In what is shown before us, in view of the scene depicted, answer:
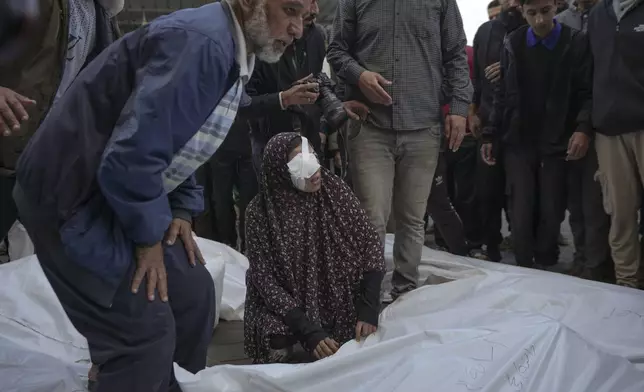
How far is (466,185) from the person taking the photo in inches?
155

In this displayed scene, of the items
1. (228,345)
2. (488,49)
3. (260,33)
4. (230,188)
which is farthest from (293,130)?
(260,33)

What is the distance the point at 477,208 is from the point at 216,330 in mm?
1822

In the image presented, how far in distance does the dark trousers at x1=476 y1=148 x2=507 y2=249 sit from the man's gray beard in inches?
96.1

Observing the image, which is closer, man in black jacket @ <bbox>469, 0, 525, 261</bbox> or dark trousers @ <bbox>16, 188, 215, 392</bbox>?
dark trousers @ <bbox>16, 188, 215, 392</bbox>

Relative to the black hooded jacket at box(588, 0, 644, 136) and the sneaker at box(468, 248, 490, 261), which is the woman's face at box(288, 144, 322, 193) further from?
the sneaker at box(468, 248, 490, 261)

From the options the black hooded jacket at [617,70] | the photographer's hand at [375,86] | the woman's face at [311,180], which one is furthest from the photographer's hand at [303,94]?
the black hooded jacket at [617,70]

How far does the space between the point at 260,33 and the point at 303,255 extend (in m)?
1.13

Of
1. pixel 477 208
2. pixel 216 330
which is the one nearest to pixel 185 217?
pixel 216 330

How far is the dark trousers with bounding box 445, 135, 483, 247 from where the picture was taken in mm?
3791

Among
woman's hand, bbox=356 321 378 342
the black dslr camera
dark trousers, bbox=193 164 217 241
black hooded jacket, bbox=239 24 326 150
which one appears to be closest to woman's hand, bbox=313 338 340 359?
woman's hand, bbox=356 321 378 342

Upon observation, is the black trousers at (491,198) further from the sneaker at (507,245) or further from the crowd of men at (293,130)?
the sneaker at (507,245)

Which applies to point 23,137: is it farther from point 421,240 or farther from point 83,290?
point 421,240

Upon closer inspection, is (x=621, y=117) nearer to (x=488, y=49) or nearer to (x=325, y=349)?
(x=488, y=49)

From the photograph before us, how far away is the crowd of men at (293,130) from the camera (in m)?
1.16
